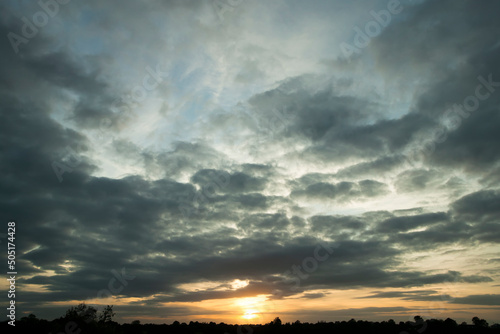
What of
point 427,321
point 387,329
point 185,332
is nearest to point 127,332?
point 185,332

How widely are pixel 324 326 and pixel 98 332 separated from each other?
105 metres

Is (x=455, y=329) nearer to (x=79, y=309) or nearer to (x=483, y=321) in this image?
(x=483, y=321)

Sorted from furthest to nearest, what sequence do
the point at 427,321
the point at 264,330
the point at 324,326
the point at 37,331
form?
1. the point at 427,321
2. the point at 324,326
3. the point at 264,330
4. the point at 37,331

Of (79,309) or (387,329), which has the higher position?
(79,309)

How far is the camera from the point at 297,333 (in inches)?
5207

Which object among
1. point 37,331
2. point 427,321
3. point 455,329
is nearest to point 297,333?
point 455,329

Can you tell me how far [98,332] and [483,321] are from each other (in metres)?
183

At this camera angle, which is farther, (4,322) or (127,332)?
(127,332)

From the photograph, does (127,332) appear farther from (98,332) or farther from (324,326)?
(324,326)

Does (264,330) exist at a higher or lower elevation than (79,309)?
lower

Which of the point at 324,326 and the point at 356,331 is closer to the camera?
the point at 356,331

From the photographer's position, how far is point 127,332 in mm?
115688

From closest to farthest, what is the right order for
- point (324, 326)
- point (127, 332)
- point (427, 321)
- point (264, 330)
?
point (127, 332) → point (264, 330) → point (324, 326) → point (427, 321)

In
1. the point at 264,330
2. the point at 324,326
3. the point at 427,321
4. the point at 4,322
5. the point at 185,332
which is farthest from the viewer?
the point at 427,321
